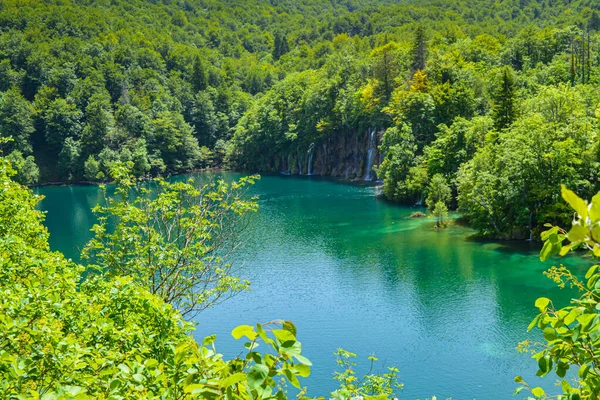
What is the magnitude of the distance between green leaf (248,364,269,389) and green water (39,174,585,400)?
59.9 feet

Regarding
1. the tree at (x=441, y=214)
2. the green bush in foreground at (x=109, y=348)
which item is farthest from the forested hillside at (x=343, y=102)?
the green bush in foreground at (x=109, y=348)

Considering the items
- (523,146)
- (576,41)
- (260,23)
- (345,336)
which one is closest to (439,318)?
(345,336)

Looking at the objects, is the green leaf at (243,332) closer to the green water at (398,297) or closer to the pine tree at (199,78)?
the green water at (398,297)

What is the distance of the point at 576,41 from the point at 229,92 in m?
61.3

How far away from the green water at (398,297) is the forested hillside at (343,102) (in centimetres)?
603

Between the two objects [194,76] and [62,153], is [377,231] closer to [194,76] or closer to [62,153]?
[62,153]

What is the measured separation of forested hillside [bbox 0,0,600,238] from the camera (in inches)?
1609

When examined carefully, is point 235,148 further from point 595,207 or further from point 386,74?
point 595,207

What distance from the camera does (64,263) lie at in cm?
1098

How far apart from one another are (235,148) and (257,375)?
94.0 meters

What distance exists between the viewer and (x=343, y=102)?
77.8m

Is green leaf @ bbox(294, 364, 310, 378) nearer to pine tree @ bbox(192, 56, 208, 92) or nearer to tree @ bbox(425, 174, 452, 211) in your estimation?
tree @ bbox(425, 174, 452, 211)

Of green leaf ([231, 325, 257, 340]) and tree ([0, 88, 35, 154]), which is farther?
tree ([0, 88, 35, 154])

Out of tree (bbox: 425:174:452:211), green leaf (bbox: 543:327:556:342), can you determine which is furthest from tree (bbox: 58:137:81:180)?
green leaf (bbox: 543:327:556:342)
